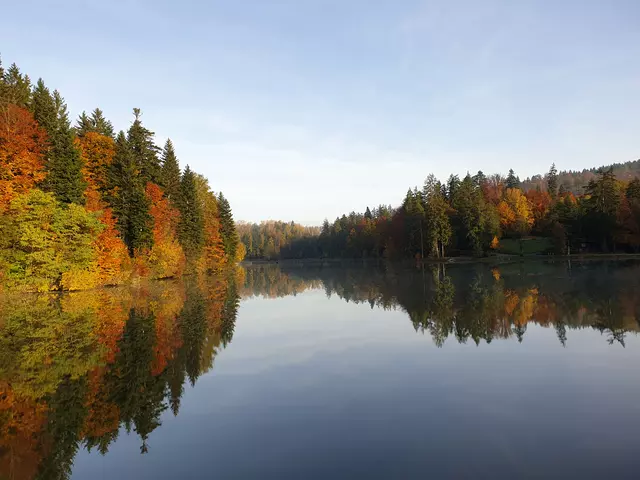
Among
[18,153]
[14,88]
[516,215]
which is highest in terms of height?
[14,88]

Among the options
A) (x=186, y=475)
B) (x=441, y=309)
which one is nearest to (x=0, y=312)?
(x=186, y=475)

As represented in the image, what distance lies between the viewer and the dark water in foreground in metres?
7.08

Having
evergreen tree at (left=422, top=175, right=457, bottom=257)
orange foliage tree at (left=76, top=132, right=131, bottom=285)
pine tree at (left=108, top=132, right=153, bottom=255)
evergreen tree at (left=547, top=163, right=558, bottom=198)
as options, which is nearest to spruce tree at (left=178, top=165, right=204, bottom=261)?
pine tree at (left=108, top=132, right=153, bottom=255)

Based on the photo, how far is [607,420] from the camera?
8.19 m

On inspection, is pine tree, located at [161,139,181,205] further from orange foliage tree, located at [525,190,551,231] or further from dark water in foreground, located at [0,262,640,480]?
orange foliage tree, located at [525,190,551,231]

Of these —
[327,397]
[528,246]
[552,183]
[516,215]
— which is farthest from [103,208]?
[552,183]

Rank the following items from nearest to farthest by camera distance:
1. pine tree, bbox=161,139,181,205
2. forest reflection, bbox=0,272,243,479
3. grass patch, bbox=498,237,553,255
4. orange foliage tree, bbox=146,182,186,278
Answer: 1. forest reflection, bbox=0,272,243,479
2. orange foliage tree, bbox=146,182,186,278
3. pine tree, bbox=161,139,181,205
4. grass patch, bbox=498,237,553,255

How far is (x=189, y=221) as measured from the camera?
61.2 meters

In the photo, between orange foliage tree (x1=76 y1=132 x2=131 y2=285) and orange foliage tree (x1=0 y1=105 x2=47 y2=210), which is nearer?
orange foliage tree (x1=0 y1=105 x2=47 y2=210)

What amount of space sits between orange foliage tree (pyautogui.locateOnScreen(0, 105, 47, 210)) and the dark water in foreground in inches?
752

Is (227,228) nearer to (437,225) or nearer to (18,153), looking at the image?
(437,225)

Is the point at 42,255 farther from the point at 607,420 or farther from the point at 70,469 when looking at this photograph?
the point at 607,420

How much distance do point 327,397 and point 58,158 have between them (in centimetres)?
3860

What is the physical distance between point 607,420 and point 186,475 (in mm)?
8281
